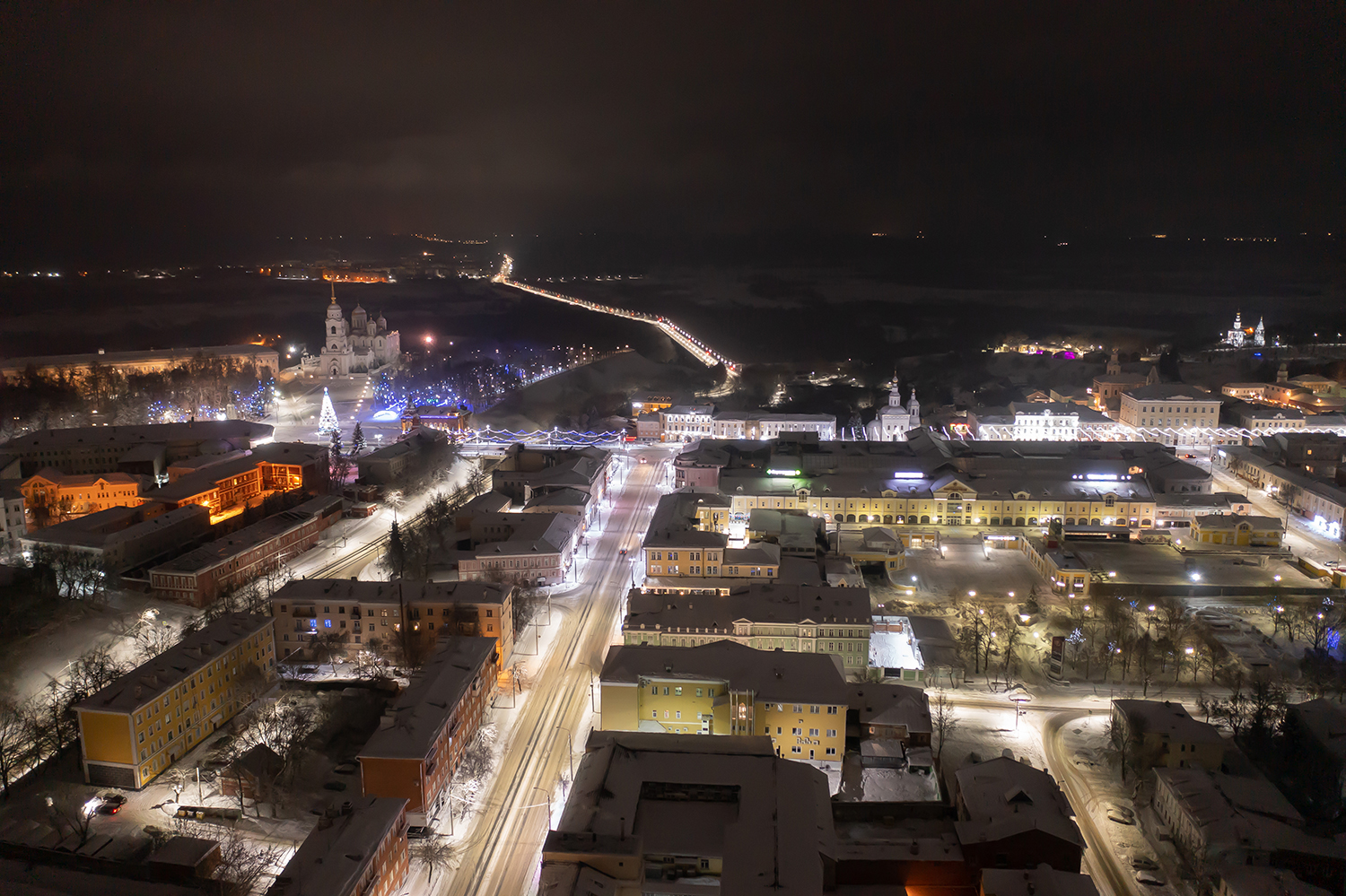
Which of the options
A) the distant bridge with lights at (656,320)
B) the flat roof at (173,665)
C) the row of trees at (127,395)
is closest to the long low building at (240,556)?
the flat roof at (173,665)

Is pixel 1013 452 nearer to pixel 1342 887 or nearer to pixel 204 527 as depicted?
pixel 1342 887

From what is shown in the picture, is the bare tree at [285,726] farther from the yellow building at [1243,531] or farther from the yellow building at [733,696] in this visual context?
the yellow building at [1243,531]

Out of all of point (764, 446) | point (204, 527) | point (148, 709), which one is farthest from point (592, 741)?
point (764, 446)

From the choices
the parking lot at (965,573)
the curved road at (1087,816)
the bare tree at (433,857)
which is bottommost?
the curved road at (1087,816)

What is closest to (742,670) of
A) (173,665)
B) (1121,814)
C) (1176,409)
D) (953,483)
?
(1121,814)

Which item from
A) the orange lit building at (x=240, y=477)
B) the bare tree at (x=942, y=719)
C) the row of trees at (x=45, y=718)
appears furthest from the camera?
the orange lit building at (x=240, y=477)

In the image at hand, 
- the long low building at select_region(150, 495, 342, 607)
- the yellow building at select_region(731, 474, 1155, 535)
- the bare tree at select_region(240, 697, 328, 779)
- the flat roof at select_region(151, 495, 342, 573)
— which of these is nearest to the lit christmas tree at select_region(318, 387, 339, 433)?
the flat roof at select_region(151, 495, 342, 573)

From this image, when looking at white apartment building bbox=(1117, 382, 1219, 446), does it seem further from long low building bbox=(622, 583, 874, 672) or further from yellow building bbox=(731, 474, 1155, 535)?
long low building bbox=(622, 583, 874, 672)
